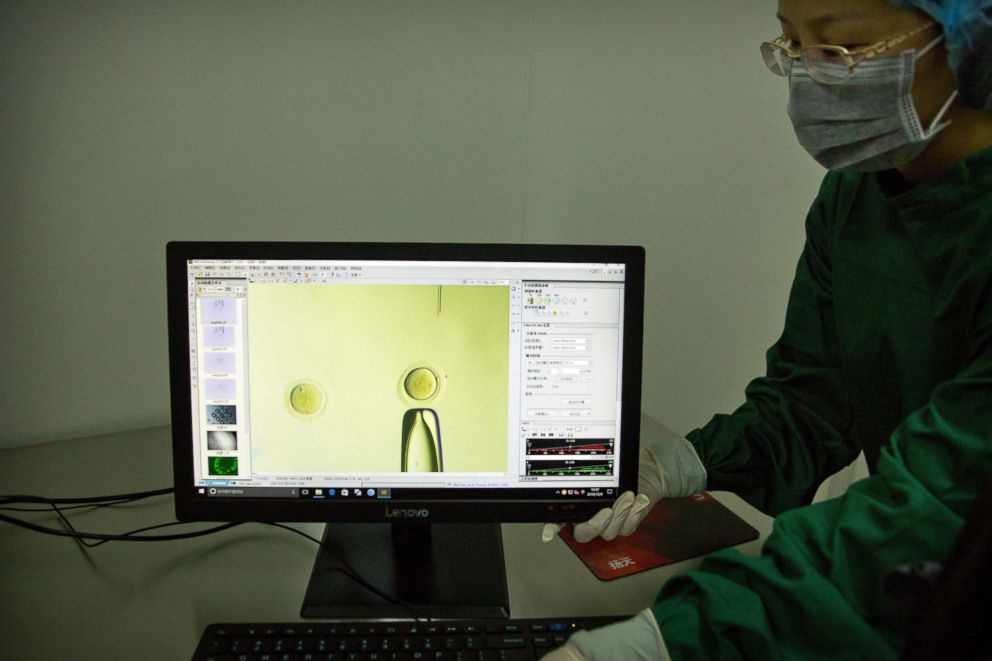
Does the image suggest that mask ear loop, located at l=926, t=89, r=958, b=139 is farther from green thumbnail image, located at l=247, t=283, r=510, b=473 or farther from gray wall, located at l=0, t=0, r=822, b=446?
gray wall, located at l=0, t=0, r=822, b=446

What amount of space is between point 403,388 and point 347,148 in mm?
622

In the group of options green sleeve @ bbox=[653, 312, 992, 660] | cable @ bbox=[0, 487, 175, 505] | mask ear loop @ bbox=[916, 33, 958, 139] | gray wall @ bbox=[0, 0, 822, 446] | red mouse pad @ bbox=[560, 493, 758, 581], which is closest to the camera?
green sleeve @ bbox=[653, 312, 992, 660]

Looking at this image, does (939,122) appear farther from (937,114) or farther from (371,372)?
(371,372)

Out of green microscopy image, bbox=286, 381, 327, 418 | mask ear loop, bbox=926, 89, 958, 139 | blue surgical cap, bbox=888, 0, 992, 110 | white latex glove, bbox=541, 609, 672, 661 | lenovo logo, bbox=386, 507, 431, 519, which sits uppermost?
blue surgical cap, bbox=888, 0, 992, 110

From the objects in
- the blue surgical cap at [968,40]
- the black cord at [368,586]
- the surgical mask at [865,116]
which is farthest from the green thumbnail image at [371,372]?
the blue surgical cap at [968,40]

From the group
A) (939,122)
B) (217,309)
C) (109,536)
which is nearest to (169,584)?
(109,536)

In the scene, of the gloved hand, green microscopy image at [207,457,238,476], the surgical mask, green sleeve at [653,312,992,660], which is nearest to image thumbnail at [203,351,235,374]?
green microscopy image at [207,457,238,476]

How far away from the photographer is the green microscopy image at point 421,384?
884mm

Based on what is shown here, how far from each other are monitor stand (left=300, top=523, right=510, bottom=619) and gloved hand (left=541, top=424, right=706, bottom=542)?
10 centimetres

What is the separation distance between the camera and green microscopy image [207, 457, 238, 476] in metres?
0.88

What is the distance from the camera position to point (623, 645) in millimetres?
654

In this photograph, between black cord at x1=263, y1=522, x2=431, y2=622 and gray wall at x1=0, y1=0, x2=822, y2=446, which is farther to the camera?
gray wall at x1=0, y1=0, x2=822, y2=446

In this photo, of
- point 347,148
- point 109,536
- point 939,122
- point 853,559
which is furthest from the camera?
point 347,148

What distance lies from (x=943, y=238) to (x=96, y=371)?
1.30 m
